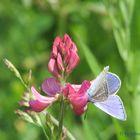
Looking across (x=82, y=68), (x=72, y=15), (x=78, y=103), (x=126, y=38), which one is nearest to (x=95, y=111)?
(x=82, y=68)

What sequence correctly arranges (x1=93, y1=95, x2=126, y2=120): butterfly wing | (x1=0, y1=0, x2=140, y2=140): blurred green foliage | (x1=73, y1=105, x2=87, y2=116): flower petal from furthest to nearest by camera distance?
(x1=0, y1=0, x2=140, y2=140): blurred green foliage
(x1=73, y1=105, x2=87, y2=116): flower petal
(x1=93, y1=95, x2=126, y2=120): butterfly wing

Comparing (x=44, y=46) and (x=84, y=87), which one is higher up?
(x=84, y=87)

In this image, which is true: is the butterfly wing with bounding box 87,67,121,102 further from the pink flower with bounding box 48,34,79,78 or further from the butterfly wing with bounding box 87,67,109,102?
the pink flower with bounding box 48,34,79,78

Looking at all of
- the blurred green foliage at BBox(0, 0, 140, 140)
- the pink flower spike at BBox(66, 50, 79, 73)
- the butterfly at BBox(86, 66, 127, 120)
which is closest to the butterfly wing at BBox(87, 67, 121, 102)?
the butterfly at BBox(86, 66, 127, 120)

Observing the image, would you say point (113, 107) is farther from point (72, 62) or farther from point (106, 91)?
point (72, 62)

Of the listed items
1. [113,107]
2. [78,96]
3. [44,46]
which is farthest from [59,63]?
[44,46]

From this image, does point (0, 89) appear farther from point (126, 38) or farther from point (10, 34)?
point (126, 38)
